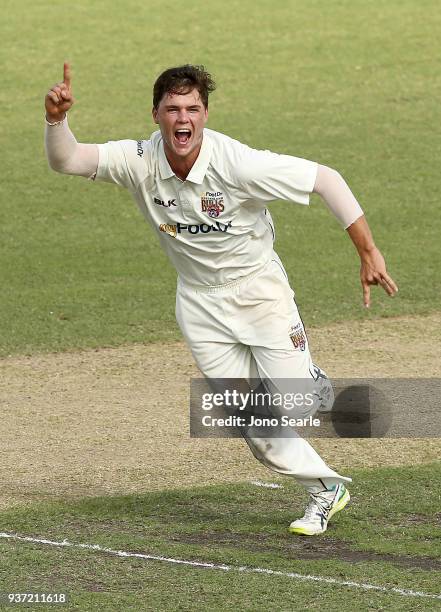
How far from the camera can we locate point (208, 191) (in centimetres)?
684

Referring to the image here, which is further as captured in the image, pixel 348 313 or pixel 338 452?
pixel 348 313

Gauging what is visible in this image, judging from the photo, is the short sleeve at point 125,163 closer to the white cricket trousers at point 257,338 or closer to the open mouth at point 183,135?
the open mouth at point 183,135

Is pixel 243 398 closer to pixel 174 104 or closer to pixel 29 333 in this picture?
pixel 174 104

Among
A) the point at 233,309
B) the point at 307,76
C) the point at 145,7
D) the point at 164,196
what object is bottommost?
the point at 233,309

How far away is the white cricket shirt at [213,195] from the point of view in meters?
6.77

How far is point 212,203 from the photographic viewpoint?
22.4ft

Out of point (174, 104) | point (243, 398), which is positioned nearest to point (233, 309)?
point (243, 398)

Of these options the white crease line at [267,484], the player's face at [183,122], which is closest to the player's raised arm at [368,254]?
the player's face at [183,122]

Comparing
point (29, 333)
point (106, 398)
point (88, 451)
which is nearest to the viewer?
point (88, 451)

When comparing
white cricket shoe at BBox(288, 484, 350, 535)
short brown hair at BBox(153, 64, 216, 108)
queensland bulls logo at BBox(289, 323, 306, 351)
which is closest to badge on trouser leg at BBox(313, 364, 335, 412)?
queensland bulls logo at BBox(289, 323, 306, 351)

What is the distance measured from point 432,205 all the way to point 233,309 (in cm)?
886

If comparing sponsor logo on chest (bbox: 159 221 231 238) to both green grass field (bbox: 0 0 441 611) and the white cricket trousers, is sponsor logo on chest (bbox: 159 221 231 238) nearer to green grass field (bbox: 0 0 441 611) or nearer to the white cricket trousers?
the white cricket trousers

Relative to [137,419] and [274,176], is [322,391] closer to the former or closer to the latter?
[274,176]

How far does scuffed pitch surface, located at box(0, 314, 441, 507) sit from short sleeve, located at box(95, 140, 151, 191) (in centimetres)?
205
